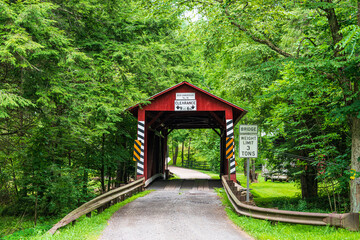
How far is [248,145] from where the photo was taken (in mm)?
7973

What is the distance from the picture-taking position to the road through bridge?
19.4 ft

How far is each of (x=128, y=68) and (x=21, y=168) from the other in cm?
506

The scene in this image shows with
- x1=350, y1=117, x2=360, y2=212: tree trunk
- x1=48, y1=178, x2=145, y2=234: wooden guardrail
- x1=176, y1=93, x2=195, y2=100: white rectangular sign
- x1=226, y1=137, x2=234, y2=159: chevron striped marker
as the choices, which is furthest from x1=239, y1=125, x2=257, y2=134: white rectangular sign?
x1=176, y1=93, x2=195, y2=100: white rectangular sign

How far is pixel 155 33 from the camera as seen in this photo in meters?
14.9

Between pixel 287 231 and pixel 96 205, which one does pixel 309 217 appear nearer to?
pixel 287 231

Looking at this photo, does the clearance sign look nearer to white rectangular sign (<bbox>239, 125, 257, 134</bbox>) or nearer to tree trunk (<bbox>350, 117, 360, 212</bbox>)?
white rectangular sign (<bbox>239, 125, 257, 134</bbox>)

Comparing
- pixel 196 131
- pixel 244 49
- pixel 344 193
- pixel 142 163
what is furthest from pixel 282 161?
pixel 196 131

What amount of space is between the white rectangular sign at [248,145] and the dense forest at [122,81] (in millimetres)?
1481

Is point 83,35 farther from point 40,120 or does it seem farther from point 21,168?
point 21,168

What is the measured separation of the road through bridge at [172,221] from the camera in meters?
5.93

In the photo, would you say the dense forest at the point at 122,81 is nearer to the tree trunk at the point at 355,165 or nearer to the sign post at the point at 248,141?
the tree trunk at the point at 355,165

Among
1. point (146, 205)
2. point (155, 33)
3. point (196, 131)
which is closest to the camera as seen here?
point (146, 205)

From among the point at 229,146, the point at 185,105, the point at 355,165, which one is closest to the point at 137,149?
the point at 185,105

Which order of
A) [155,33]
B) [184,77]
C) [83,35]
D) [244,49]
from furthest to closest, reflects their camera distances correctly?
[184,77] < [155,33] < [244,49] < [83,35]
